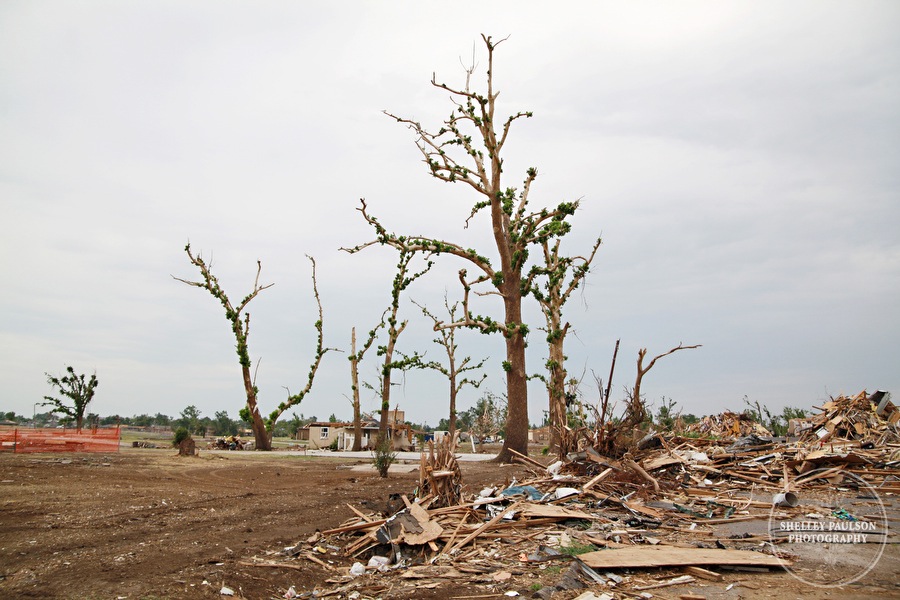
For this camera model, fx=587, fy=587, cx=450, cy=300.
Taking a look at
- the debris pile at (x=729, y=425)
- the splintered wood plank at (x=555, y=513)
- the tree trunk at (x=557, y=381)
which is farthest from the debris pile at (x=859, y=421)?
the splintered wood plank at (x=555, y=513)

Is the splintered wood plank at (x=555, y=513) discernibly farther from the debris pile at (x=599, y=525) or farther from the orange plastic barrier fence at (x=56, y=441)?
the orange plastic barrier fence at (x=56, y=441)

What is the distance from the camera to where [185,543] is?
7.23 m

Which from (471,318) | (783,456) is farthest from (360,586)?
(471,318)

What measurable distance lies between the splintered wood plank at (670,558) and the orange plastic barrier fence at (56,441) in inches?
876

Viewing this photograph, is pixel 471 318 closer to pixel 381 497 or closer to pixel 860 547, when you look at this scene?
pixel 381 497

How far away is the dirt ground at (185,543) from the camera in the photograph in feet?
17.6

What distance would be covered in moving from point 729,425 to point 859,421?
8.62 metres

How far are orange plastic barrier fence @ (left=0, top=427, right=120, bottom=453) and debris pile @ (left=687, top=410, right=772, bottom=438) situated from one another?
2404cm

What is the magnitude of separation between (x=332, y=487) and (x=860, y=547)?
10386 mm

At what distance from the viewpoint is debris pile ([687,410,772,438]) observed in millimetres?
20431

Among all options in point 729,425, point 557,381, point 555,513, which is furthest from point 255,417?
point 555,513

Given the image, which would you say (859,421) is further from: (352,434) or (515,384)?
(352,434)

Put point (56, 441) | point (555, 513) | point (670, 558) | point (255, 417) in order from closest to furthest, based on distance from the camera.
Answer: point (670, 558)
point (555, 513)
point (56, 441)
point (255, 417)

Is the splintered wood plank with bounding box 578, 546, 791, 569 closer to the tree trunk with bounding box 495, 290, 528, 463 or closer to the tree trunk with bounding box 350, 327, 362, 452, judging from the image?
the tree trunk with bounding box 495, 290, 528, 463
